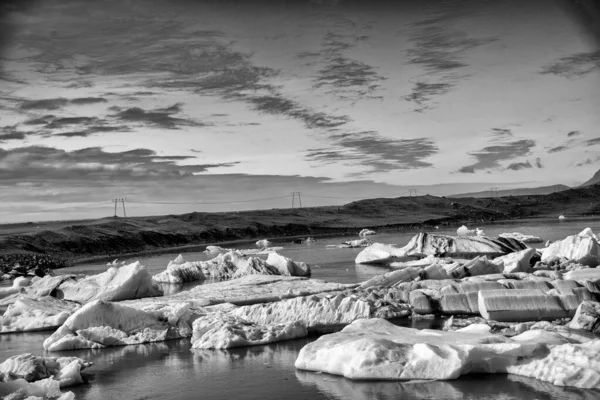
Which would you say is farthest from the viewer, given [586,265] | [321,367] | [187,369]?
[586,265]

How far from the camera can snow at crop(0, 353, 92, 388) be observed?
35.3ft

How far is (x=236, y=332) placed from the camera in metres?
13.8

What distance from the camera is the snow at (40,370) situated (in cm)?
1076

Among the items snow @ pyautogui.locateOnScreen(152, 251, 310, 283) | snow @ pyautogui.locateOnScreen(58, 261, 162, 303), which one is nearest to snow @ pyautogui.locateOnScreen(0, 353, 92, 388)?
snow @ pyautogui.locateOnScreen(58, 261, 162, 303)

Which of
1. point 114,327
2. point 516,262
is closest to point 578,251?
point 516,262

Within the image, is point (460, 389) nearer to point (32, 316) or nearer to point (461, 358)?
point (461, 358)

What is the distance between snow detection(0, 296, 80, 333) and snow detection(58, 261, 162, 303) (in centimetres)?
331

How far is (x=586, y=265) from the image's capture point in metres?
25.4

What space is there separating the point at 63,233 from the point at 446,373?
55.9 m

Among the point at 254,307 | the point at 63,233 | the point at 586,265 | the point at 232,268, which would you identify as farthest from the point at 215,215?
the point at 254,307

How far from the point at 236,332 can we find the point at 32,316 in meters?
7.05

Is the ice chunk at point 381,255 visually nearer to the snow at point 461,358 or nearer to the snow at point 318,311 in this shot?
the snow at point 318,311

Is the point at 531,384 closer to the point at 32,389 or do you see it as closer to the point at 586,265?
the point at 32,389

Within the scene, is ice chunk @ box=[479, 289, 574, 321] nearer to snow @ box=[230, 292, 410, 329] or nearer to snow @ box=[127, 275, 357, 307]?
snow @ box=[230, 292, 410, 329]
